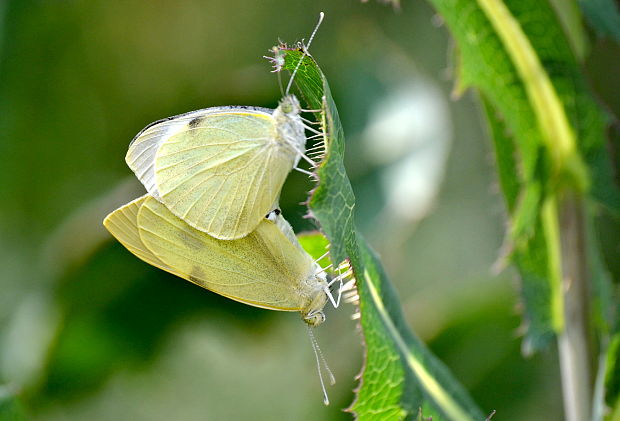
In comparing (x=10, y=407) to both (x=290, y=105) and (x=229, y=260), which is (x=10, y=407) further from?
(x=290, y=105)

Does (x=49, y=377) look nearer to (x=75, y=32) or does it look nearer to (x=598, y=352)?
(x=598, y=352)

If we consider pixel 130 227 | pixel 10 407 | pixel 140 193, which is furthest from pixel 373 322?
pixel 140 193

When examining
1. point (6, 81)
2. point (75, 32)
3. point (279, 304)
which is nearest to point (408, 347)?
point (279, 304)

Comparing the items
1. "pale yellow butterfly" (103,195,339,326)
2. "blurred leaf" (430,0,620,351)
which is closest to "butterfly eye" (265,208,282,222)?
"pale yellow butterfly" (103,195,339,326)

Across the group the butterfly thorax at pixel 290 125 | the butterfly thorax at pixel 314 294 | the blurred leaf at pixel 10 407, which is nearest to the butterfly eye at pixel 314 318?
the butterfly thorax at pixel 314 294

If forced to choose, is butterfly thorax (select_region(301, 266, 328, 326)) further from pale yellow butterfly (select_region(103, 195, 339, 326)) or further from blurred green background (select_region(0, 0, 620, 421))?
blurred green background (select_region(0, 0, 620, 421))

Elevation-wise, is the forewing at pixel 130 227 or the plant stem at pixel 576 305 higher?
the forewing at pixel 130 227

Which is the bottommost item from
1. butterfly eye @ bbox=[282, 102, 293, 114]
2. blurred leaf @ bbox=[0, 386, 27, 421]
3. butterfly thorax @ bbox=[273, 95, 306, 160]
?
blurred leaf @ bbox=[0, 386, 27, 421]

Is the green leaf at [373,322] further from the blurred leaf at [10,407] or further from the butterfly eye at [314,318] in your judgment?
the blurred leaf at [10,407]
